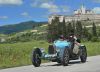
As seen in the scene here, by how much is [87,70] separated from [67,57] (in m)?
2.70

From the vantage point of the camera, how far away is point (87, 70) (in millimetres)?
15672

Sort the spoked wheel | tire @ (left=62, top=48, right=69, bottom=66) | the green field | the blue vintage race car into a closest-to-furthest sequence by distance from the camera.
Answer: tire @ (left=62, top=48, right=69, bottom=66) < the blue vintage race car < the spoked wheel < the green field

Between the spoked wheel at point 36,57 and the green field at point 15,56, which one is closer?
the spoked wheel at point 36,57

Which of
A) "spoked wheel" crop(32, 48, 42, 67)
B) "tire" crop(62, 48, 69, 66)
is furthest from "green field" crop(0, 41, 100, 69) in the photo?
"tire" crop(62, 48, 69, 66)

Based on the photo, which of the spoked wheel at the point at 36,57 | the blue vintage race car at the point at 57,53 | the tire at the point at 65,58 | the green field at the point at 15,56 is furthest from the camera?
Result: the green field at the point at 15,56

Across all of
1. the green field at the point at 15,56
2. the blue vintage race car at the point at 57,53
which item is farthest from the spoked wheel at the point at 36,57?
the green field at the point at 15,56

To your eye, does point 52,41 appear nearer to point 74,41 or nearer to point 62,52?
point 74,41

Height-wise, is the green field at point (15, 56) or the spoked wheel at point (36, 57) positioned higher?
the spoked wheel at point (36, 57)

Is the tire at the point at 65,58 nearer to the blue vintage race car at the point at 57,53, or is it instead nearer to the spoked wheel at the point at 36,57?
the blue vintage race car at the point at 57,53

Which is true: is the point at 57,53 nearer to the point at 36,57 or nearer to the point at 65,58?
the point at 65,58

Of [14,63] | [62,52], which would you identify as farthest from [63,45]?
[14,63]

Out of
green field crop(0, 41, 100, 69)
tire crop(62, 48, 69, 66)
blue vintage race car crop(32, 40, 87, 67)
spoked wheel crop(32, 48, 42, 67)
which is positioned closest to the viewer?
tire crop(62, 48, 69, 66)

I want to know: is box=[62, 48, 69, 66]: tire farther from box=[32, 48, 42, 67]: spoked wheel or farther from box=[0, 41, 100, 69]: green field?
box=[0, 41, 100, 69]: green field

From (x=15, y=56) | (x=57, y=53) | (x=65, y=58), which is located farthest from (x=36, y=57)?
(x=15, y=56)
